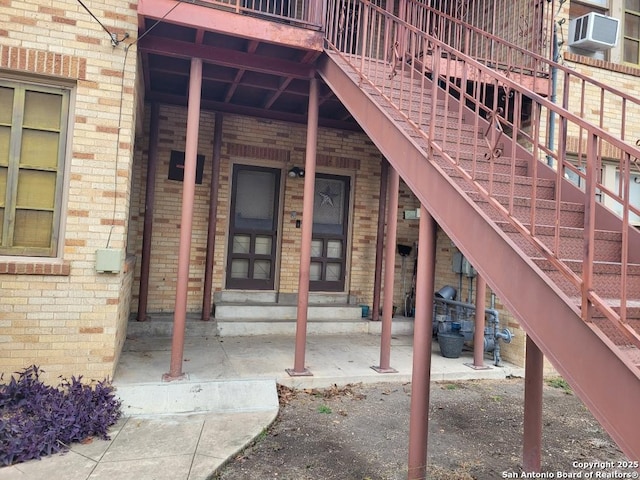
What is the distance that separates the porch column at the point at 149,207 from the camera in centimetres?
658

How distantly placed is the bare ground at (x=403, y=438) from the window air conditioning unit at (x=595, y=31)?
4947mm

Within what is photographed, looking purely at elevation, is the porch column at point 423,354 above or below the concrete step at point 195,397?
above

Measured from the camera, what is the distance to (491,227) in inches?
106

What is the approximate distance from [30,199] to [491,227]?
4.18 meters

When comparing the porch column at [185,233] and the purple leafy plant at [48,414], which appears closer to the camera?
the purple leafy plant at [48,414]

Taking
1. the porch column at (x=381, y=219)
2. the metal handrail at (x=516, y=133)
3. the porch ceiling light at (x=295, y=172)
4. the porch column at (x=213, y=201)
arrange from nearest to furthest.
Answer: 1. the metal handrail at (x=516, y=133)
2. the porch column at (x=213, y=201)
3. the porch ceiling light at (x=295, y=172)
4. the porch column at (x=381, y=219)

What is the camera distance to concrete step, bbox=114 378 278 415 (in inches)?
171

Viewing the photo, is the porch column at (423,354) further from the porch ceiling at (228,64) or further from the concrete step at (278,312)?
the concrete step at (278,312)

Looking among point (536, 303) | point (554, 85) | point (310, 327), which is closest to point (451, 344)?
point (310, 327)

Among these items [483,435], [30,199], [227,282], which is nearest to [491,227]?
[483,435]

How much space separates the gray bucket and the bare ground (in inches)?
36.4

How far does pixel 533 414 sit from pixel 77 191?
14.6 ft

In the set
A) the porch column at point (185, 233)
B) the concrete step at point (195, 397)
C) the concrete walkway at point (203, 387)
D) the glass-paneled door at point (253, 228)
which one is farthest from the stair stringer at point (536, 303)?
the glass-paneled door at point (253, 228)

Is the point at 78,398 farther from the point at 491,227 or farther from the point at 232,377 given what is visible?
the point at 491,227
